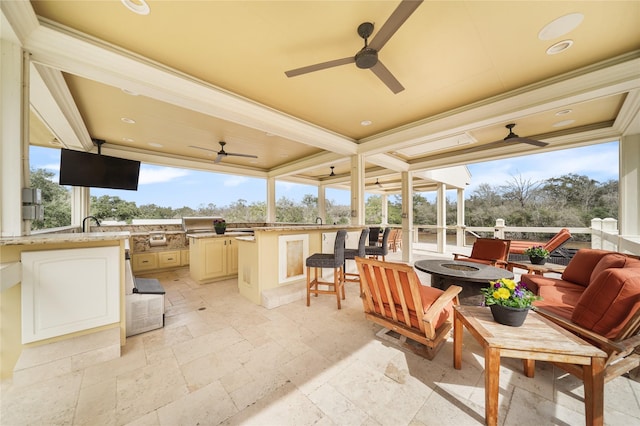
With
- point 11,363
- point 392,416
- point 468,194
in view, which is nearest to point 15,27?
point 11,363

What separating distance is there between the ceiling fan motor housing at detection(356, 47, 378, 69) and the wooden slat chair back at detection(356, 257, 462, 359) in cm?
174

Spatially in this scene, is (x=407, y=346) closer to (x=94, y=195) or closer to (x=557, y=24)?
(x=557, y=24)

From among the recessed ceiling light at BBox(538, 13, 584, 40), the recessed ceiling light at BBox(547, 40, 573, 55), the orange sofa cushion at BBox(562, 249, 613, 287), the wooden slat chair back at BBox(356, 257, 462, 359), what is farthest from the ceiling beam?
the orange sofa cushion at BBox(562, 249, 613, 287)

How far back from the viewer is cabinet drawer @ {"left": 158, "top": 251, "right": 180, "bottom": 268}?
16.1ft

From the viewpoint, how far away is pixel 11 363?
1629 mm

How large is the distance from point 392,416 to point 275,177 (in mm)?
6706

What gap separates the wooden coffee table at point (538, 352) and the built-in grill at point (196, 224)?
570 cm

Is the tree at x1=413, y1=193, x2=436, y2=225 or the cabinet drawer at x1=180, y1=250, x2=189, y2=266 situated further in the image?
the tree at x1=413, y1=193, x2=436, y2=225

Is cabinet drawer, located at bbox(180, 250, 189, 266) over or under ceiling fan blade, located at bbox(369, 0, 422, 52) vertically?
under

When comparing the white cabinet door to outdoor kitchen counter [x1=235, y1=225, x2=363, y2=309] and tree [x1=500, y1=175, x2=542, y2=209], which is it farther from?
tree [x1=500, y1=175, x2=542, y2=209]

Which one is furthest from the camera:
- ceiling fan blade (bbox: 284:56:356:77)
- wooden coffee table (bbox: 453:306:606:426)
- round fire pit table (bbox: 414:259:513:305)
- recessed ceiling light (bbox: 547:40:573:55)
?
round fire pit table (bbox: 414:259:513:305)

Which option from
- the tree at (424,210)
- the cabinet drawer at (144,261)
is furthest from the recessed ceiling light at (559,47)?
the tree at (424,210)

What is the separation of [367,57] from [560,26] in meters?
1.65

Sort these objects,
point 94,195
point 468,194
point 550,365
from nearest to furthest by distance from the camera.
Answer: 1. point 550,365
2. point 94,195
3. point 468,194
